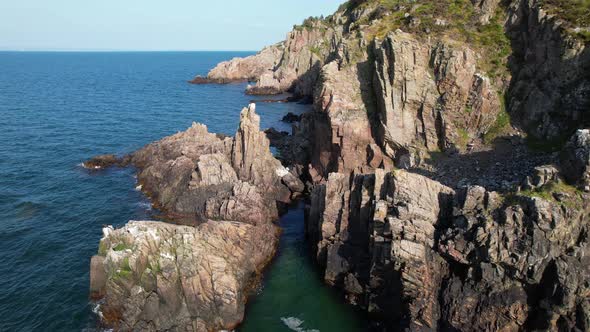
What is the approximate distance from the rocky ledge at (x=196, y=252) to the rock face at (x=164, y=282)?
7 cm

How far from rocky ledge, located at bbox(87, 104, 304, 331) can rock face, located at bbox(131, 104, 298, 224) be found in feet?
0.41

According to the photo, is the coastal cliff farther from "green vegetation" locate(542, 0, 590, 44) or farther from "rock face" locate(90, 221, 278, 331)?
→ "rock face" locate(90, 221, 278, 331)

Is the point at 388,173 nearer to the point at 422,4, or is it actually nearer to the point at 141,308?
the point at 141,308

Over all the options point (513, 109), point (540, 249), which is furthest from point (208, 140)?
point (540, 249)

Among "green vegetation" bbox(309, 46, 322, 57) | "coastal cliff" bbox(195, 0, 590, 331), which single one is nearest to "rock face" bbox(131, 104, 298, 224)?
"coastal cliff" bbox(195, 0, 590, 331)

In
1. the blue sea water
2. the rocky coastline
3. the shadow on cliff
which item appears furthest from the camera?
the shadow on cliff

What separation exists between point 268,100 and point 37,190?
69.8 m

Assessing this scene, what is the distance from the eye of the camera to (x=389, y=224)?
28.6m

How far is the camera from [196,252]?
30.6 metres

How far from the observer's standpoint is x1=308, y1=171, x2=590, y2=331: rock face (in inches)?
965

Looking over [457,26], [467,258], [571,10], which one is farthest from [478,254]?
[457,26]

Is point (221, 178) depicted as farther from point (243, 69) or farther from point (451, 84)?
point (243, 69)

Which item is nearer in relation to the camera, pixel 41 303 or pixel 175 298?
pixel 175 298

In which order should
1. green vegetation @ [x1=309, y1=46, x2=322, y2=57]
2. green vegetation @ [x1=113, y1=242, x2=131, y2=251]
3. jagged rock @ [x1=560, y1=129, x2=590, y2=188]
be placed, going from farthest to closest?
green vegetation @ [x1=309, y1=46, x2=322, y2=57] → green vegetation @ [x1=113, y1=242, x2=131, y2=251] → jagged rock @ [x1=560, y1=129, x2=590, y2=188]
